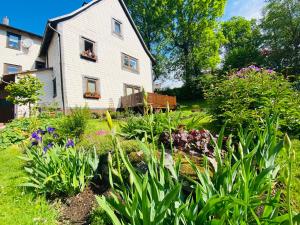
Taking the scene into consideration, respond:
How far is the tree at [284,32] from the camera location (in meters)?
22.3

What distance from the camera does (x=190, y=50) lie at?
27.8 m

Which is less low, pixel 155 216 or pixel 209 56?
pixel 209 56

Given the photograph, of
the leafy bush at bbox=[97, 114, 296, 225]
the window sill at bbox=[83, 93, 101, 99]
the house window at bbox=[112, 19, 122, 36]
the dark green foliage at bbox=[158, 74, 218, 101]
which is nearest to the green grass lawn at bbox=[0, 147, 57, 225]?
the leafy bush at bbox=[97, 114, 296, 225]

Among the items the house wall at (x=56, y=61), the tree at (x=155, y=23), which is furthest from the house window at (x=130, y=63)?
the tree at (x=155, y=23)

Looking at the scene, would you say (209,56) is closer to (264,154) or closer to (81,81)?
(81,81)

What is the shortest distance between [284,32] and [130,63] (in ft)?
51.4

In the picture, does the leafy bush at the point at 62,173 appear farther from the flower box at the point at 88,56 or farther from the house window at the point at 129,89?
the house window at the point at 129,89

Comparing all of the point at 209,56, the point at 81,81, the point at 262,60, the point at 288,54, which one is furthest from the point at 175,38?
the point at 81,81

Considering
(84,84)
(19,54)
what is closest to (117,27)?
(84,84)

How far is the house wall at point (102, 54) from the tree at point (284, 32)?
12899mm

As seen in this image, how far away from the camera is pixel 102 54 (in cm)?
1769

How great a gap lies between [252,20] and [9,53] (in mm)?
34294

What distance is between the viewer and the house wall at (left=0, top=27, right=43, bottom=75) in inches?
835

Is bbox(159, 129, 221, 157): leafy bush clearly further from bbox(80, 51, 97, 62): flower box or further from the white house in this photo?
bbox(80, 51, 97, 62): flower box
